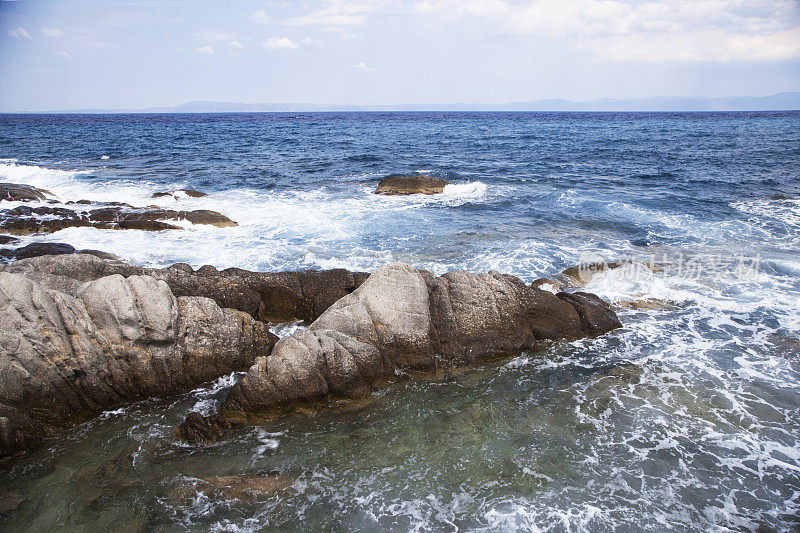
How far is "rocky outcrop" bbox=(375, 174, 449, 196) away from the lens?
2491 centimetres

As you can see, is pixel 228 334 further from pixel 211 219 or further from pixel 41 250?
pixel 211 219

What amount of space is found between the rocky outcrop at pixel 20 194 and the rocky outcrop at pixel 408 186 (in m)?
16.5

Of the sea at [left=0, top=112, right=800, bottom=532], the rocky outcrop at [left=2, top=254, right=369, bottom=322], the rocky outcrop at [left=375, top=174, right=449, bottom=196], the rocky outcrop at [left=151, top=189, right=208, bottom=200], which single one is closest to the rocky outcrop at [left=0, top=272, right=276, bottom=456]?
the sea at [left=0, top=112, right=800, bottom=532]

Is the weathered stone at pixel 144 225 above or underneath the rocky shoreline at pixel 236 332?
above

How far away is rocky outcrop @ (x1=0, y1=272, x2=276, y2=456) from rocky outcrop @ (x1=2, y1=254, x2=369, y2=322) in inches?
32.5

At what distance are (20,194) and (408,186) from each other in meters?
18.7

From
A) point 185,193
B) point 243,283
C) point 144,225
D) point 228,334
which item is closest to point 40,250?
point 144,225

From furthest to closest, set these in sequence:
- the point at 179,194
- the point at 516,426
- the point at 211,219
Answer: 1. the point at 179,194
2. the point at 211,219
3. the point at 516,426

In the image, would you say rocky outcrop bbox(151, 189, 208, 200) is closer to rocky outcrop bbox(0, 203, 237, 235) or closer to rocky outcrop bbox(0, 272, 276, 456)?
rocky outcrop bbox(0, 203, 237, 235)

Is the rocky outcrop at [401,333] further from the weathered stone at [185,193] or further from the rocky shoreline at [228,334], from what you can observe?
the weathered stone at [185,193]

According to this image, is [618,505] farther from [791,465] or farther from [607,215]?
[607,215]

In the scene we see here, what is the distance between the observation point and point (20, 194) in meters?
21.5

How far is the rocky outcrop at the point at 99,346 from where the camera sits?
285 inches

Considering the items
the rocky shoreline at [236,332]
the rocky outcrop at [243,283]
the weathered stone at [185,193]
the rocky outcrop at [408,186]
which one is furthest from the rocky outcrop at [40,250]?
the rocky outcrop at [408,186]
